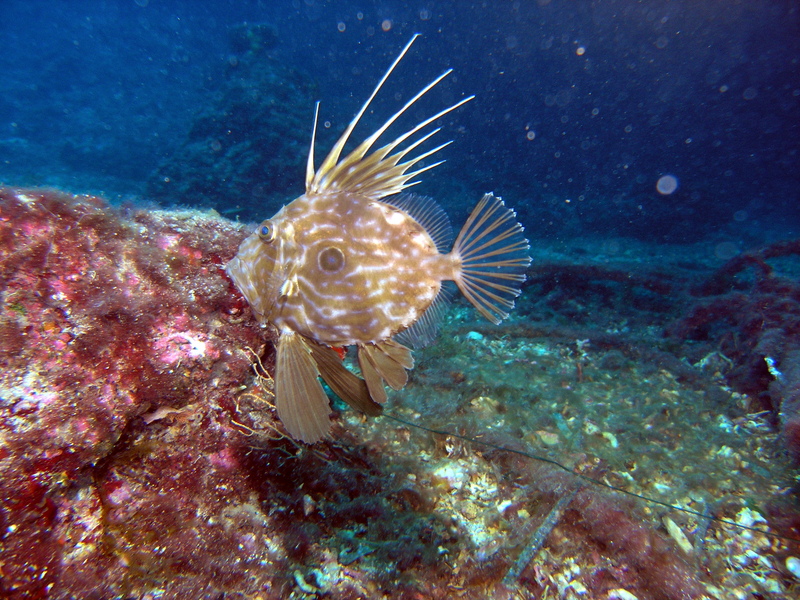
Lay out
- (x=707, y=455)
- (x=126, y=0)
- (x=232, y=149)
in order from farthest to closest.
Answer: (x=126, y=0)
(x=232, y=149)
(x=707, y=455)

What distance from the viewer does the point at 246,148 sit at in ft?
57.9

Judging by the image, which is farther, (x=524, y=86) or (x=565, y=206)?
(x=524, y=86)

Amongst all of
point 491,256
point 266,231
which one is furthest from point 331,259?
point 491,256

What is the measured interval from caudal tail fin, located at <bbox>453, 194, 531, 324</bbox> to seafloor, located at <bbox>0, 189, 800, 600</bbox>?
1.38m

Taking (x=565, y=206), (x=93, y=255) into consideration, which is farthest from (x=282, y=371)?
(x=565, y=206)

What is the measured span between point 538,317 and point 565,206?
19.7 meters

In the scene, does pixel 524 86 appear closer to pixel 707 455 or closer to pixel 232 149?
pixel 232 149

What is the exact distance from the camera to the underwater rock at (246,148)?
16.8 meters

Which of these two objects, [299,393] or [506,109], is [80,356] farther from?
[506,109]

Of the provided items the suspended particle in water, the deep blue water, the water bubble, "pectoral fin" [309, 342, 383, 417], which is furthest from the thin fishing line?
the suspended particle in water

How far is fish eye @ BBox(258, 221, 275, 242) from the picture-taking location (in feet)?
8.20

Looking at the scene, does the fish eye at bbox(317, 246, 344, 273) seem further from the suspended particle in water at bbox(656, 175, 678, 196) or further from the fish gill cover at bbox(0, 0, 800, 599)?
the suspended particle in water at bbox(656, 175, 678, 196)

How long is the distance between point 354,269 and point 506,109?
40.7 m

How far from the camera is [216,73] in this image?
82.8ft
